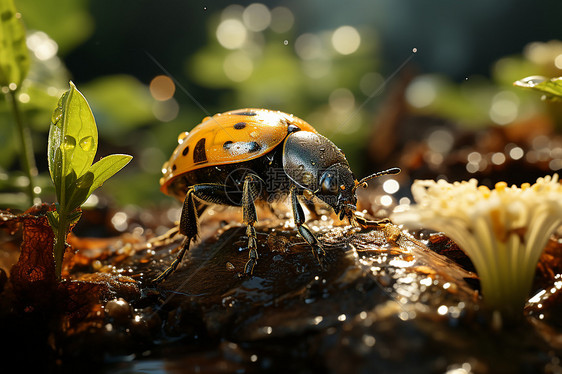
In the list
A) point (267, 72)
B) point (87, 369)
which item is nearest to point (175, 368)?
point (87, 369)

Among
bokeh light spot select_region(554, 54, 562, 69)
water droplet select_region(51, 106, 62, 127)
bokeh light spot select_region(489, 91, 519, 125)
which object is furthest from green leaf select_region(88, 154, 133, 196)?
bokeh light spot select_region(489, 91, 519, 125)

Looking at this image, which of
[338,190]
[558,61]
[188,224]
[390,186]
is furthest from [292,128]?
[558,61]

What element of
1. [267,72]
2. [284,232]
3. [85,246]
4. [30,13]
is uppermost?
[30,13]

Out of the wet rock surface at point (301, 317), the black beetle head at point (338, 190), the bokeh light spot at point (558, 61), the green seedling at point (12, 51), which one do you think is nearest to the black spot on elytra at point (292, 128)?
the black beetle head at point (338, 190)

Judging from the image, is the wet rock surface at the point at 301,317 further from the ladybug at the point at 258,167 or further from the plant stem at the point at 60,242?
the ladybug at the point at 258,167

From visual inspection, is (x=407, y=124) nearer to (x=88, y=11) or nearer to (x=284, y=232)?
(x=284, y=232)

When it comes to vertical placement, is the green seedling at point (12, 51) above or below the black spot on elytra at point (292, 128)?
above
